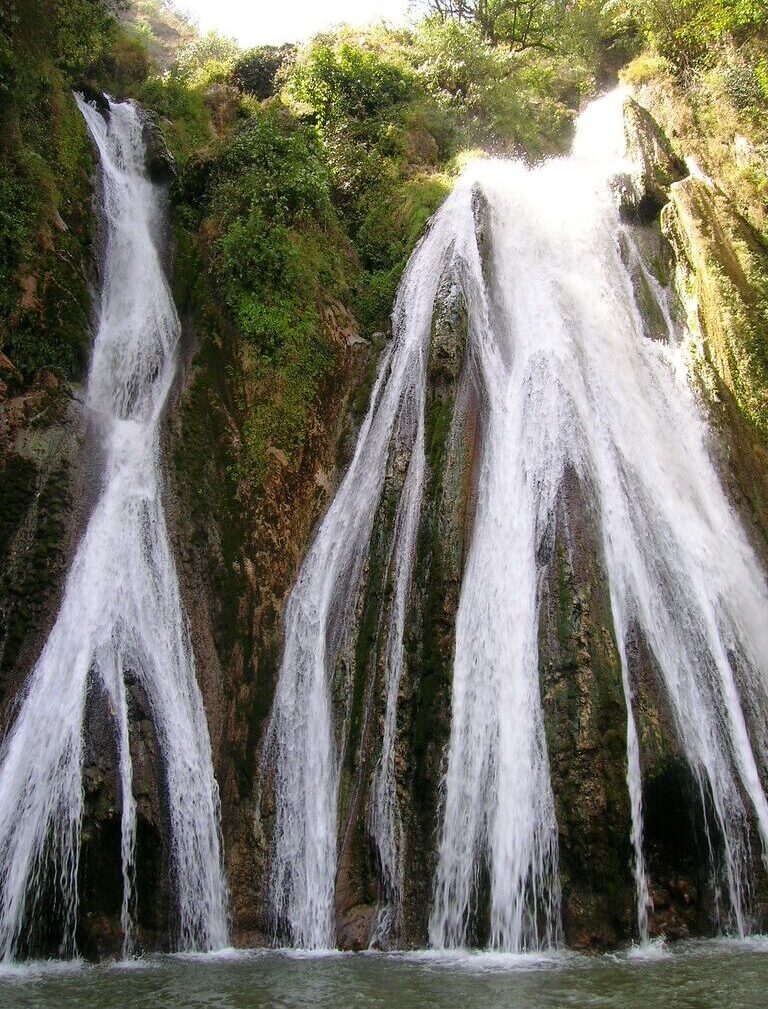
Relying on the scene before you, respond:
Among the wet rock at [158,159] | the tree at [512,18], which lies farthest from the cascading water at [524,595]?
the tree at [512,18]

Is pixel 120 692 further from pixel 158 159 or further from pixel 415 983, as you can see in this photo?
pixel 158 159

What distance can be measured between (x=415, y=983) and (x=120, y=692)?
506cm

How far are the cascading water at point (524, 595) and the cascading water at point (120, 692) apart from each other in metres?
1.05

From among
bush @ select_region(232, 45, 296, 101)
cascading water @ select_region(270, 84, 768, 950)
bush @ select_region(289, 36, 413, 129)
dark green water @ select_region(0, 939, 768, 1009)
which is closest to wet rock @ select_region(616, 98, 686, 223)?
cascading water @ select_region(270, 84, 768, 950)

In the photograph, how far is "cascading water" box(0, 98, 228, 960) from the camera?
8.34 meters

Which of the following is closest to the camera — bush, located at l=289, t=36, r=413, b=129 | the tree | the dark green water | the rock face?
the dark green water

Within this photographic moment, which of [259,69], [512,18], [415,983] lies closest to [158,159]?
[259,69]

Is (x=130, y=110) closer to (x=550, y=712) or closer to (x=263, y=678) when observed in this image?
(x=263, y=678)

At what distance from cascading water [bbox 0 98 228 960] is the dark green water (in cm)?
106

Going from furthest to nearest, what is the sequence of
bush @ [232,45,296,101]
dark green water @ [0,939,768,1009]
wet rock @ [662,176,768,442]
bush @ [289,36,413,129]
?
bush @ [232,45,296,101]
bush @ [289,36,413,129]
wet rock @ [662,176,768,442]
dark green water @ [0,939,768,1009]

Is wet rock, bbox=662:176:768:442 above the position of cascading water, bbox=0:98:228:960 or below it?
above

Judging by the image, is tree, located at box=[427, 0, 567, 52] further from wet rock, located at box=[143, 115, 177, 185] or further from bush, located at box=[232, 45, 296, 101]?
wet rock, located at box=[143, 115, 177, 185]

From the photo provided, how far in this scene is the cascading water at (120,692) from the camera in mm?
8336

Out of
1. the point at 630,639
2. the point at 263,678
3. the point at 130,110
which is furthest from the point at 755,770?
the point at 130,110
